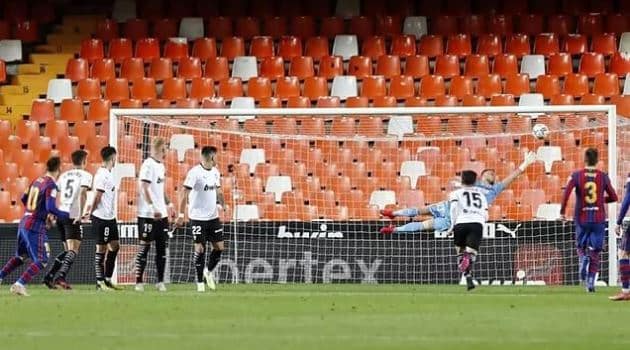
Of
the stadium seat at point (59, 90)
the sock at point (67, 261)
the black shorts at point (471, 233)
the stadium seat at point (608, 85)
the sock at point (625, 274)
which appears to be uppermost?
the stadium seat at point (59, 90)

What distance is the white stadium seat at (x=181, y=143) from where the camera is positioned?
24.2 metres

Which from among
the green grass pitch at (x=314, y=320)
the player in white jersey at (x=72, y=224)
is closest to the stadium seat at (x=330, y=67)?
the player in white jersey at (x=72, y=224)

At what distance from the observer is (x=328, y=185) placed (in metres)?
24.0

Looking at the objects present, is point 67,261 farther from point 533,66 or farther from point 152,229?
point 533,66

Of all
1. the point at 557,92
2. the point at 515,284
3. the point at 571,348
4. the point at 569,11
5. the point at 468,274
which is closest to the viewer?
the point at 571,348

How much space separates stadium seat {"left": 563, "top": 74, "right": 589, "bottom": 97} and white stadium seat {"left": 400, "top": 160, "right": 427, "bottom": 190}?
3798mm

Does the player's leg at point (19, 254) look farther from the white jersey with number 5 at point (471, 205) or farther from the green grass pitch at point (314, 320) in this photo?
the white jersey with number 5 at point (471, 205)

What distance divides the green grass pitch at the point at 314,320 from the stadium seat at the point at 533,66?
8.11 meters

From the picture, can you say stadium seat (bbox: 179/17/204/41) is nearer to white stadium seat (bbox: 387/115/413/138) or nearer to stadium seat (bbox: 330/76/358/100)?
stadium seat (bbox: 330/76/358/100)

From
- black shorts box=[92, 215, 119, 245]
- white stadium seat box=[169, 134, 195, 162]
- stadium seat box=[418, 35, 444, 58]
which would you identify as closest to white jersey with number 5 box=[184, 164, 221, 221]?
black shorts box=[92, 215, 119, 245]

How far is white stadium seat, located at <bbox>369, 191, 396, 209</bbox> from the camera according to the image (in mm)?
23859

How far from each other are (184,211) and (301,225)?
10.6 ft

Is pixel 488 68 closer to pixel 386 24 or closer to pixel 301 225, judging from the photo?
pixel 386 24

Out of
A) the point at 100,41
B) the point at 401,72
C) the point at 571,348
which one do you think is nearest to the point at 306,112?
the point at 401,72
